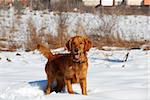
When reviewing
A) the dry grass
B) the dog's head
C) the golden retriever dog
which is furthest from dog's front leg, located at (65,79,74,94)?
the dry grass

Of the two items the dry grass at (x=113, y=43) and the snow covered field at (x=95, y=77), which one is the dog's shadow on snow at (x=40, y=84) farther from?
the dry grass at (x=113, y=43)

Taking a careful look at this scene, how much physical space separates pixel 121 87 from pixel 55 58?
99cm

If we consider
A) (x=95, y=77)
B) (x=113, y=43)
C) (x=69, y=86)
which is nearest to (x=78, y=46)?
(x=69, y=86)

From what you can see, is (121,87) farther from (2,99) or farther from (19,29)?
(19,29)

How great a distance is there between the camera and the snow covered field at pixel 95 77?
193 inches

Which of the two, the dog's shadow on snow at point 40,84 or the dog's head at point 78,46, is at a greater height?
the dog's head at point 78,46

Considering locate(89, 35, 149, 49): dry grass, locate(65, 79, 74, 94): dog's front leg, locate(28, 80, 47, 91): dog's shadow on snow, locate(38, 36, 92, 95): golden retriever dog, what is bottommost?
locate(89, 35, 149, 49): dry grass

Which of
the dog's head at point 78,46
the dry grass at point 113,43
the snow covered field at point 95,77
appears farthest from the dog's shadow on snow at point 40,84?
the dry grass at point 113,43

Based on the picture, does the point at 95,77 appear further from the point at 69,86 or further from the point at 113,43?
the point at 113,43

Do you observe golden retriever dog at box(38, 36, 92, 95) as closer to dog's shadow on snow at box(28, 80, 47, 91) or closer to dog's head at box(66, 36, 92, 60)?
dog's head at box(66, 36, 92, 60)

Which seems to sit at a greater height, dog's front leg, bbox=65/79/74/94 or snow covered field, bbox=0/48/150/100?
dog's front leg, bbox=65/79/74/94

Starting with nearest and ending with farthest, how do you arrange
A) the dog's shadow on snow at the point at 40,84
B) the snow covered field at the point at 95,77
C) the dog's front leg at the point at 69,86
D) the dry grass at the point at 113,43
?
the snow covered field at the point at 95,77
the dog's front leg at the point at 69,86
the dog's shadow on snow at the point at 40,84
the dry grass at the point at 113,43

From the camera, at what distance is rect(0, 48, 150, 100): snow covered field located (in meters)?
4.89

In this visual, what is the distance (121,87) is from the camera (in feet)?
17.6
